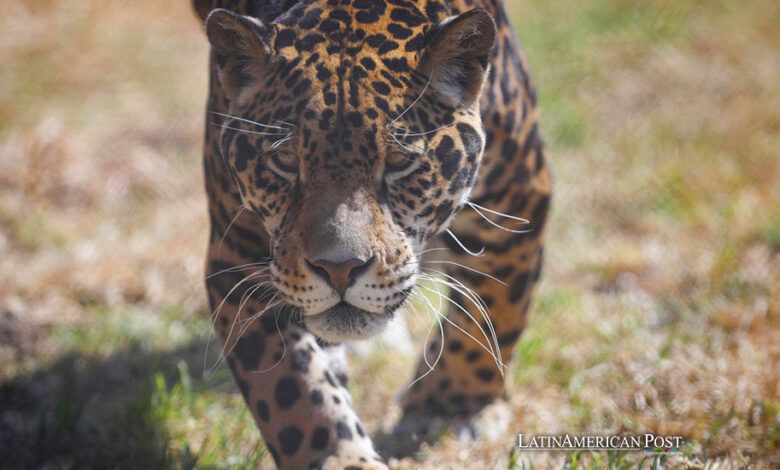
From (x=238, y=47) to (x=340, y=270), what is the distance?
3.14 feet

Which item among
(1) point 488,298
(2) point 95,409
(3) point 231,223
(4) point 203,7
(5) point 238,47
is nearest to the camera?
(5) point 238,47

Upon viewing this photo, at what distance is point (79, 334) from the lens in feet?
17.3

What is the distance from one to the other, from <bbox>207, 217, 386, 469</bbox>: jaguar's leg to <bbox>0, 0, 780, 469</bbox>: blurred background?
0.67 m

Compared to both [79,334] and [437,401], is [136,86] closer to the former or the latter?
[79,334]

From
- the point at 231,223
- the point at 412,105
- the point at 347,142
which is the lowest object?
the point at 231,223

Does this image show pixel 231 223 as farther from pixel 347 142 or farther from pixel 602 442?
pixel 602 442

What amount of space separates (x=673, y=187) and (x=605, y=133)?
1422mm

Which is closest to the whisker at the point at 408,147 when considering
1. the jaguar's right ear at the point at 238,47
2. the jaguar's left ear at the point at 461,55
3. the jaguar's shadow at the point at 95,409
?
the jaguar's left ear at the point at 461,55

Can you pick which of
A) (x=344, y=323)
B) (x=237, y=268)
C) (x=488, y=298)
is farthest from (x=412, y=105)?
(x=488, y=298)

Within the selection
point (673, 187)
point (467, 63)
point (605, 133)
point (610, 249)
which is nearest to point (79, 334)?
point (467, 63)

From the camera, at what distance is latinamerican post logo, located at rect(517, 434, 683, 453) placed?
3.98 metres

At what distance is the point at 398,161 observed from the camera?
10.3 feet

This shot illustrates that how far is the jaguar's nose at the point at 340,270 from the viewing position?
294 centimetres

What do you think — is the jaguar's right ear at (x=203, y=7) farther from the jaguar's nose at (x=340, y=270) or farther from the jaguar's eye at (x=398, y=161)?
the jaguar's nose at (x=340, y=270)
